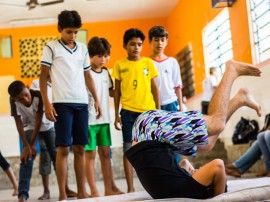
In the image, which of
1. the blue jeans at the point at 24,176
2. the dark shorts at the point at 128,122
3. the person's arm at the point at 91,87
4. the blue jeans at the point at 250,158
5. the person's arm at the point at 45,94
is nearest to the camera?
the person's arm at the point at 45,94

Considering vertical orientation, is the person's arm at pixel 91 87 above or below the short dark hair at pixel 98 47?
below

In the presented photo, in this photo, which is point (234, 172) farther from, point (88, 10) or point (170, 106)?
point (88, 10)

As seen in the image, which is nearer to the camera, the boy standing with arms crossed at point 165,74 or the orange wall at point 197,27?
the boy standing with arms crossed at point 165,74

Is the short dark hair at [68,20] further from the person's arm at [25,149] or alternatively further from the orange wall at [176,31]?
the orange wall at [176,31]

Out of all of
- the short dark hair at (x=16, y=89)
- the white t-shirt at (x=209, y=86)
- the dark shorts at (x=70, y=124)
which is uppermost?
the white t-shirt at (x=209, y=86)

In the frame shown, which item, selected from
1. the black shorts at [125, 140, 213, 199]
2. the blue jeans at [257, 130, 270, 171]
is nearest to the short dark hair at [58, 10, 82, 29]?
the black shorts at [125, 140, 213, 199]

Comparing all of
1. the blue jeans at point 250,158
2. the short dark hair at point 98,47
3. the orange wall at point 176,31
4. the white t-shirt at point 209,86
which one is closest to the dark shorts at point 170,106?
the short dark hair at point 98,47

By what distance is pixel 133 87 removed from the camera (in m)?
3.93

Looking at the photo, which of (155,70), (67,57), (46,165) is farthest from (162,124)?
(46,165)

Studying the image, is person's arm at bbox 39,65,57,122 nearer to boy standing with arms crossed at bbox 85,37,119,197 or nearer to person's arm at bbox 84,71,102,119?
person's arm at bbox 84,71,102,119

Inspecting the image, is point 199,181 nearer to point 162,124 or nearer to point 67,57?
point 162,124

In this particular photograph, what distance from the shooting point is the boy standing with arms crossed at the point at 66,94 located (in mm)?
3418

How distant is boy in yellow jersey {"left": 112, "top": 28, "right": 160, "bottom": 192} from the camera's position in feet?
12.8

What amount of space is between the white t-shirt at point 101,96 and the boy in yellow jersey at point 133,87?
0.10 m
